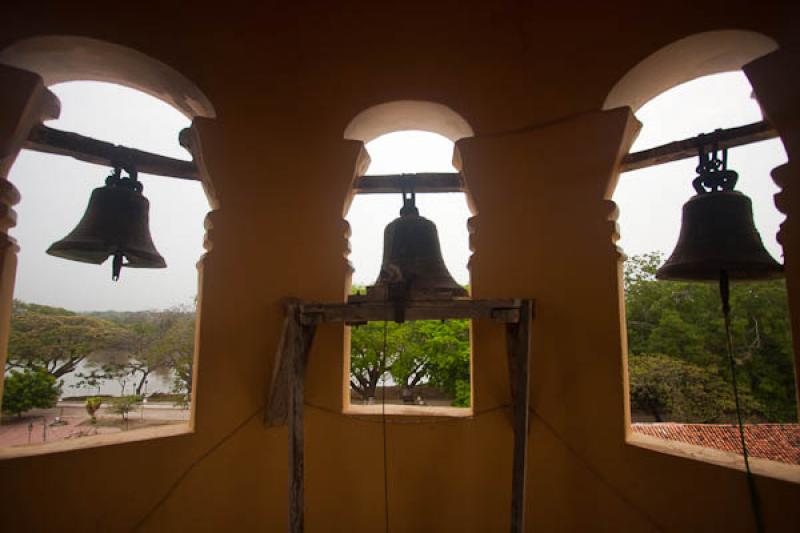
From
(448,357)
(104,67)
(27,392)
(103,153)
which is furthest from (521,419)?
(27,392)

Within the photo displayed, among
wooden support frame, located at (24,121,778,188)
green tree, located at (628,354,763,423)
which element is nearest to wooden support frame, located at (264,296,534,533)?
wooden support frame, located at (24,121,778,188)

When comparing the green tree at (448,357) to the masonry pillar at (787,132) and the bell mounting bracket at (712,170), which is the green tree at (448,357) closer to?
the bell mounting bracket at (712,170)

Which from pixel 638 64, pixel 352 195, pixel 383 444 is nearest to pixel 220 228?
pixel 352 195

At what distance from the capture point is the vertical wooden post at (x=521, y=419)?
5.73 ft

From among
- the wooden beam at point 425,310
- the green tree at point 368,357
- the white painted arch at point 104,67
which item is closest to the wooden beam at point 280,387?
the wooden beam at point 425,310

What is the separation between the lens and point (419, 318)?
1.82 meters

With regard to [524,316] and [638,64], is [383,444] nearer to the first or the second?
[524,316]

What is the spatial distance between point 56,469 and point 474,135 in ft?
8.54

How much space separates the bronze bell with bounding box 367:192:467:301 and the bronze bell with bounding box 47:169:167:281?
4.34 ft

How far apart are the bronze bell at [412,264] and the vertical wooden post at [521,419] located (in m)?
0.30

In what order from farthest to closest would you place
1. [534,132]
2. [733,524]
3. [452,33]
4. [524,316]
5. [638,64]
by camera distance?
[452,33], [534,132], [638,64], [524,316], [733,524]

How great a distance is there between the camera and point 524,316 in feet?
5.95

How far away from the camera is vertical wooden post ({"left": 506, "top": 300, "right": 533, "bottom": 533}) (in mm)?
1746

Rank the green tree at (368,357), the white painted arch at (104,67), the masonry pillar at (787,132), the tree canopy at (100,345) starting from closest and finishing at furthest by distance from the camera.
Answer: the masonry pillar at (787,132), the white painted arch at (104,67), the tree canopy at (100,345), the green tree at (368,357)
